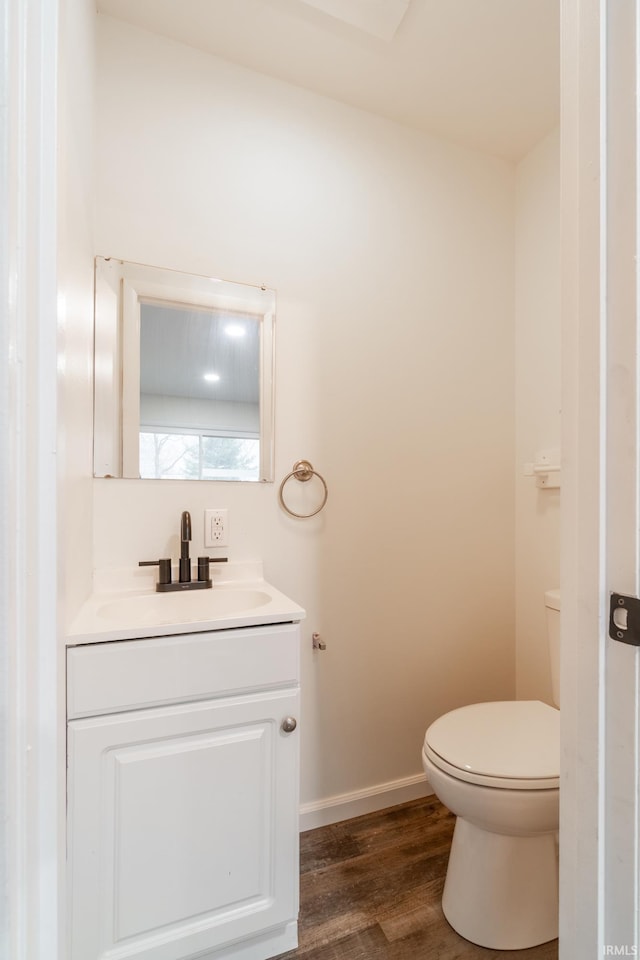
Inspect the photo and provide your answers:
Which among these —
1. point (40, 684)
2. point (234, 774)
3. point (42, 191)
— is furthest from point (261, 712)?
point (42, 191)

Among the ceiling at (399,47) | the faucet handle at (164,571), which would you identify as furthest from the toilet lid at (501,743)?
the ceiling at (399,47)

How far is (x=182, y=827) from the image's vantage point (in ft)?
3.30

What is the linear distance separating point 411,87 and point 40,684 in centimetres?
207

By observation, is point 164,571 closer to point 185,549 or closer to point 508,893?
point 185,549

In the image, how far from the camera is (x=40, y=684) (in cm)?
47

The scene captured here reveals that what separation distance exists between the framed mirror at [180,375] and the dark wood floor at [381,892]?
1215 millimetres

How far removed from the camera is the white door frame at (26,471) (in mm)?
384

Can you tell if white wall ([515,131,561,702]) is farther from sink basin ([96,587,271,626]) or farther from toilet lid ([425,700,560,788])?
sink basin ([96,587,271,626])

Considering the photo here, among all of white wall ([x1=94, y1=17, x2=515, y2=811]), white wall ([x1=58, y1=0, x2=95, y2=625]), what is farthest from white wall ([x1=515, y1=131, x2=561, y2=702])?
white wall ([x1=58, y1=0, x2=95, y2=625])

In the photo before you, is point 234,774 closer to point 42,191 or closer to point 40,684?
point 40,684

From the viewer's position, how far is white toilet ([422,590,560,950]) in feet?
3.48

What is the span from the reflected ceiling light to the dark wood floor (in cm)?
169

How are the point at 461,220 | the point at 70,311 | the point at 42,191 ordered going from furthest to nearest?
1. the point at 461,220
2. the point at 70,311
3. the point at 42,191

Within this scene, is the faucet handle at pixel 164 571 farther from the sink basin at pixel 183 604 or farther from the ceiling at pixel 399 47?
the ceiling at pixel 399 47
